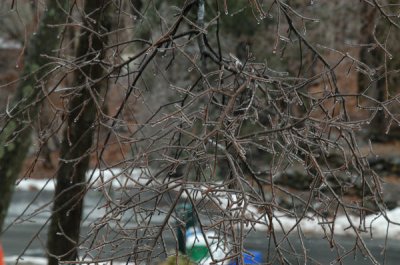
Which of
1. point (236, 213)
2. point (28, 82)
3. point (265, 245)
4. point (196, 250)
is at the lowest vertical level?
point (236, 213)

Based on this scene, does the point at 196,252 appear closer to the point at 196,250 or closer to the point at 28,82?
the point at 196,250

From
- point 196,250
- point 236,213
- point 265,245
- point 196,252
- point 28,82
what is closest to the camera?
point 236,213

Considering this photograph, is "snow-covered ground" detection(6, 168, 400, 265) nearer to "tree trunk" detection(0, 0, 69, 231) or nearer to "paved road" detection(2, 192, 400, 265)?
"paved road" detection(2, 192, 400, 265)

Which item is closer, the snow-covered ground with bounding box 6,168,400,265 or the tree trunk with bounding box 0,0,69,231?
the snow-covered ground with bounding box 6,168,400,265

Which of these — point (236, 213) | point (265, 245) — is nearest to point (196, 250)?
point (236, 213)

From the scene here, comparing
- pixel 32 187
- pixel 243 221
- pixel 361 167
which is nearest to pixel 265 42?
pixel 32 187

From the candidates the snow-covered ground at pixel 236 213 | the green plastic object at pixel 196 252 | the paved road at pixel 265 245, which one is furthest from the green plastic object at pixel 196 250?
the paved road at pixel 265 245

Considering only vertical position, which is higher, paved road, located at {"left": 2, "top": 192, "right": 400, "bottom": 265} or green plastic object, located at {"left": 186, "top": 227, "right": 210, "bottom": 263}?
paved road, located at {"left": 2, "top": 192, "right": 400, "bottom": 265}

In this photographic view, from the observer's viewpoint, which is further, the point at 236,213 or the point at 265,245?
the point at 265,245

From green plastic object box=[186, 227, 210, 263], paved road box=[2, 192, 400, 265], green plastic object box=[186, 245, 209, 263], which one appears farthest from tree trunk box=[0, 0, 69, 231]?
paved road box=[2, 192, 400, 265]

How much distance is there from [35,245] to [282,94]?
1169 centimetres

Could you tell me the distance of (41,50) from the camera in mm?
8203

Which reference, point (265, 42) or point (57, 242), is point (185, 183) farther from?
point (265, 42)

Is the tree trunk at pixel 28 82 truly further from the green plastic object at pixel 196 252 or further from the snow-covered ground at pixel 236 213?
the green plastic object at pixel 196 252
